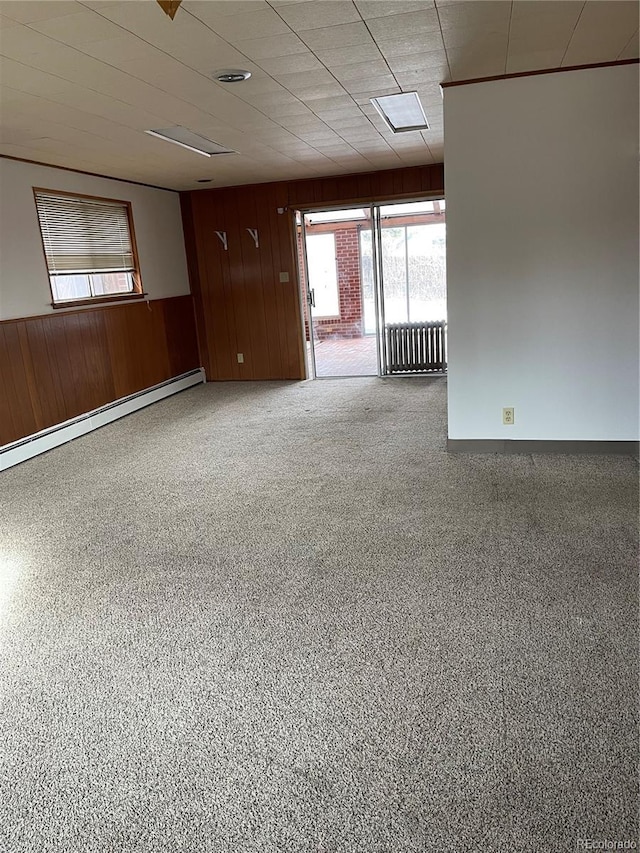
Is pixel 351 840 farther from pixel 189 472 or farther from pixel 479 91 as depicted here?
pixel 479 91

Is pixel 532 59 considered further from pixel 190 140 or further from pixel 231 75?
pixel 190 140

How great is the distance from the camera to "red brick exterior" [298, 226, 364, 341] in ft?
33.5

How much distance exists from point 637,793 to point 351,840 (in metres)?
0.73

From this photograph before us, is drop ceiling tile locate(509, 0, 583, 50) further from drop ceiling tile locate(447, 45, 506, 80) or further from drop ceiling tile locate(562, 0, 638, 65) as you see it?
drop ceiling tile locate(447, 45, 506, 80)

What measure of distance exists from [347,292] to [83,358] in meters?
5.61

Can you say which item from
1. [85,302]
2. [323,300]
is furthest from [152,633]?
[323,300]

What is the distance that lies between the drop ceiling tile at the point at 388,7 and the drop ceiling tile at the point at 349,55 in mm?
318

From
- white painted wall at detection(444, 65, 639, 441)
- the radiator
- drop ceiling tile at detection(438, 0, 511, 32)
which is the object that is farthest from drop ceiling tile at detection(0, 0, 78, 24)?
the radiator

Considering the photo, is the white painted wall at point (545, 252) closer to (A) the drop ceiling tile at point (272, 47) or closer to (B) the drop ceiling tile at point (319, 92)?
(B) the drop ceiling tile at point (319, 92)

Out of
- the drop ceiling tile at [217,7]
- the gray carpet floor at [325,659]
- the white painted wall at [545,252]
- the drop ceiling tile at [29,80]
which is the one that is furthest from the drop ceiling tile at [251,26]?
the gray carpet floor at [325,659]

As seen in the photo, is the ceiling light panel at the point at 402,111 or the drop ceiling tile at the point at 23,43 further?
the ceiling light panel at the point at 402,111

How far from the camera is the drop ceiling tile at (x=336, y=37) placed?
2807 millimetres

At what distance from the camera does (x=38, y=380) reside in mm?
5234

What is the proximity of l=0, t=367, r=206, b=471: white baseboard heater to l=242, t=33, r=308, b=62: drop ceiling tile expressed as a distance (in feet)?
11.1
